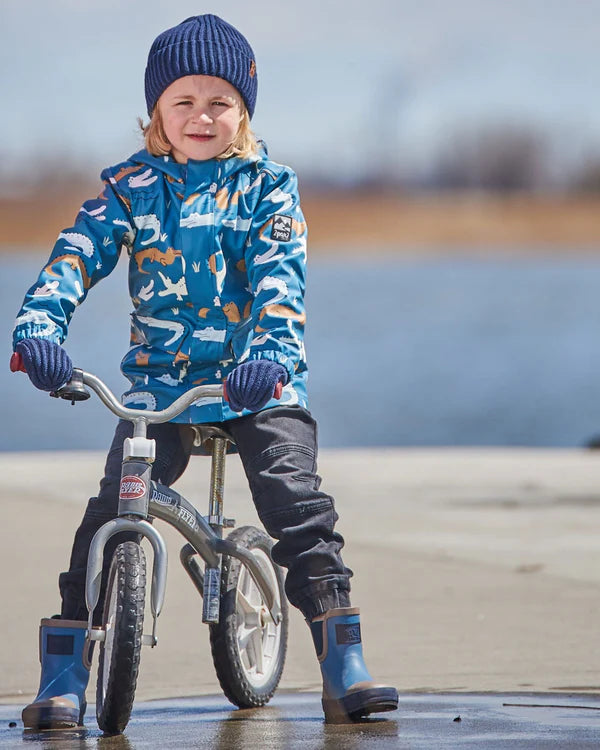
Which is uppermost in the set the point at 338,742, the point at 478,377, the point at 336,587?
the point at 478,377

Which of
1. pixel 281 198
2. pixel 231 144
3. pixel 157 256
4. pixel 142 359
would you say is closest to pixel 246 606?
pixel 142 359

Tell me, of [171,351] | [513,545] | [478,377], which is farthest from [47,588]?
[478,377]

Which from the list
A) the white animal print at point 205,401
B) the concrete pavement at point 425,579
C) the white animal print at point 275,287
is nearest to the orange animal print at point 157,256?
the white animal print at point 275,287

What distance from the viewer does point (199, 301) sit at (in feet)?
14.2

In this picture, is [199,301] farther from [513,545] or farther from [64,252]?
[513,545]

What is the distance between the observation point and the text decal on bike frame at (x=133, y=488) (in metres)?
4.09

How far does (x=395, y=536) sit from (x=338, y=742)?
4722mm

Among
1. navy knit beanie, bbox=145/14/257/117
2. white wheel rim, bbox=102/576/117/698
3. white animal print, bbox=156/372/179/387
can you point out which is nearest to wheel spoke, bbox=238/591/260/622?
white wheel rim, bbox=102/576/117/698

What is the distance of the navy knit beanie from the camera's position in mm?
4484

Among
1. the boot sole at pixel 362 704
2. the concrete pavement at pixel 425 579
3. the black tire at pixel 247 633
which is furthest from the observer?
the concrete pavement at pixel 425 579

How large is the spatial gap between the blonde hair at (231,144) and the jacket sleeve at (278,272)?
0.10 meters

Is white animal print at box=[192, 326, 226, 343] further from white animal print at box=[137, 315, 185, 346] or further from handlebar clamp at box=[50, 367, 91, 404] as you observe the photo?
handlebar clamp at box=[50, 367, 91, 404]

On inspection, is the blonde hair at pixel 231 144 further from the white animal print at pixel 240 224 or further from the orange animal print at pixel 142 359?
the orange animal print at pixel 142 359

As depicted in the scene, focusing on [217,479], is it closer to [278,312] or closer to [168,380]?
[168,380]
